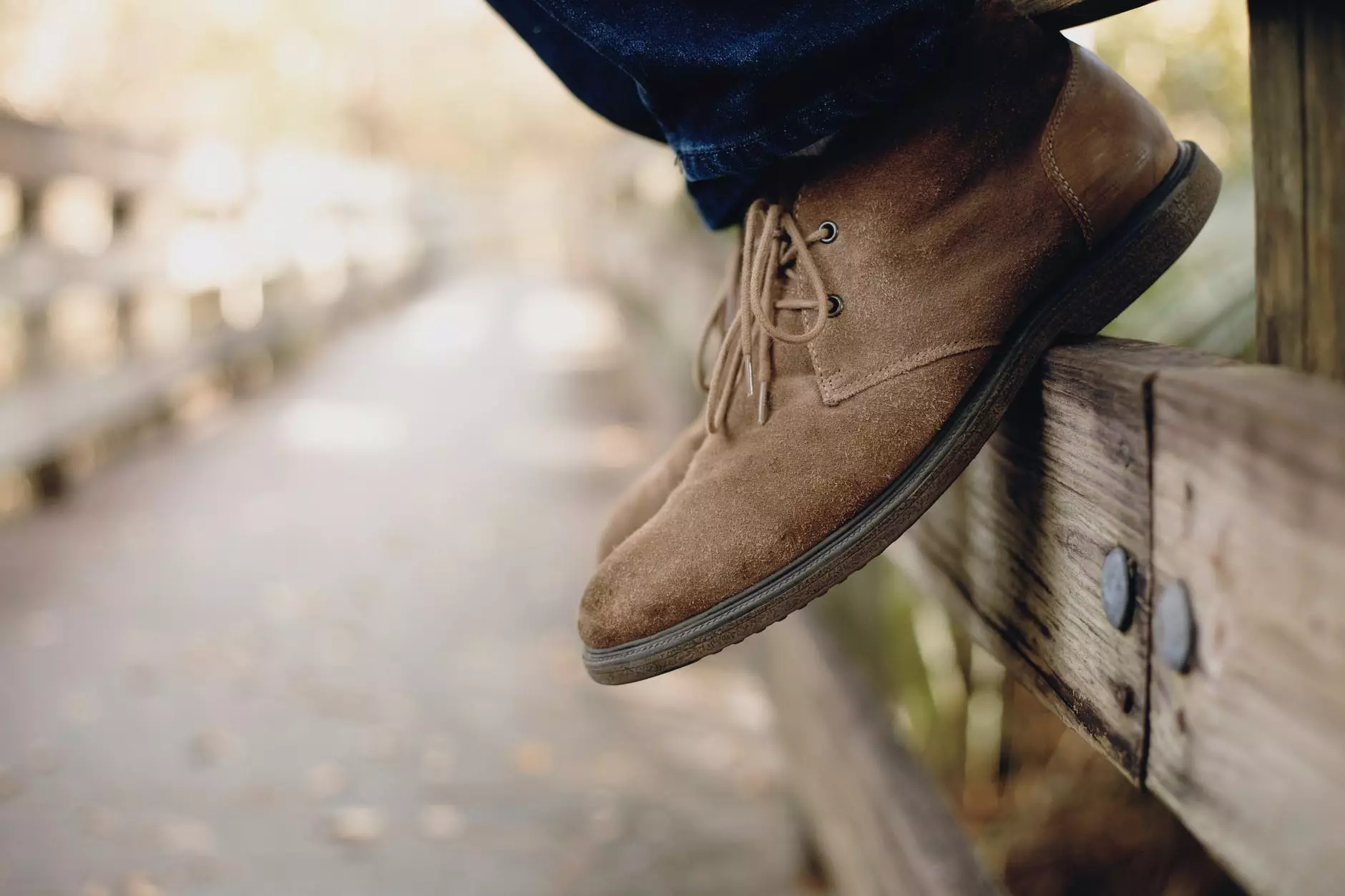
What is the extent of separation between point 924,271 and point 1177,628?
316 mm

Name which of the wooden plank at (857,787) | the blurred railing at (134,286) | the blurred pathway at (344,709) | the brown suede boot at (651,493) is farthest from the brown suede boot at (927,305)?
the blurred railing at (134,286)

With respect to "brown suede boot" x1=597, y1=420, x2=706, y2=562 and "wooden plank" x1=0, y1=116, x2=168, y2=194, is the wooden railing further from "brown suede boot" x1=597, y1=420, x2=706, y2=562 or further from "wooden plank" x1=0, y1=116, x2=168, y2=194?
"wooden plank" x1=0, y1=116, x2=168, y2=194

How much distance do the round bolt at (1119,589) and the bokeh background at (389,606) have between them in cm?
72

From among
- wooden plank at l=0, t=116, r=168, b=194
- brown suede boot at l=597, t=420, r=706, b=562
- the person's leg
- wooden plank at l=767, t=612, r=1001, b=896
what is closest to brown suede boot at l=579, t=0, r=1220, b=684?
brown suede boot at l=597, t=420, r=706, b=562

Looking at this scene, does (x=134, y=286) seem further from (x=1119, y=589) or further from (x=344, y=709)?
(x=1119, y=589)

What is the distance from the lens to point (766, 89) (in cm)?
75

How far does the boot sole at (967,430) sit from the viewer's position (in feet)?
2.35

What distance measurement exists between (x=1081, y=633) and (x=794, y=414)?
0.23 metres

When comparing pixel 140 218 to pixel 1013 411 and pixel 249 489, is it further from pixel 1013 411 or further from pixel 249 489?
pixel 1013 411

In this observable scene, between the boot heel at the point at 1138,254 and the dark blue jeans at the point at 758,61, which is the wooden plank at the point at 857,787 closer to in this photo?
the boot heel at the point at 1138,254

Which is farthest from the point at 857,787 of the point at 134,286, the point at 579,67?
the point at 134,286

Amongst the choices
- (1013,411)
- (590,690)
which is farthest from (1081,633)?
(590,690)

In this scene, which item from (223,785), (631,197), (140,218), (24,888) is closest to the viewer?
(24,888)

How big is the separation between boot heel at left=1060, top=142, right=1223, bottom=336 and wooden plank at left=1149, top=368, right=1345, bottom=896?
22cm
